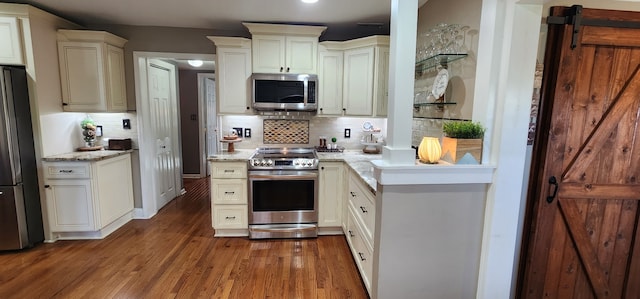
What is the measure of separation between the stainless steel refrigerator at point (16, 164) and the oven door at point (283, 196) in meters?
2.07

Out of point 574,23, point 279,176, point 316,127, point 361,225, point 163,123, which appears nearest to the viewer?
point 574,23

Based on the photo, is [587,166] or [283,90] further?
[283,90]

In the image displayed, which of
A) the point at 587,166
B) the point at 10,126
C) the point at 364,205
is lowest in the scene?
the point at 364,205

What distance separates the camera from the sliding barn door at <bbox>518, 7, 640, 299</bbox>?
1.61m

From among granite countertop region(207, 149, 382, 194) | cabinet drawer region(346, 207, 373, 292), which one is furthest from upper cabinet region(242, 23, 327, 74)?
cabinet drawer region(346, 207, 373, 292)

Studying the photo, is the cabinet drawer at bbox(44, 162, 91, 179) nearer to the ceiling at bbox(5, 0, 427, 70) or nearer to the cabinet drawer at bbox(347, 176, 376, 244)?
the ceiling at bbox(5, 0, 427, 70)

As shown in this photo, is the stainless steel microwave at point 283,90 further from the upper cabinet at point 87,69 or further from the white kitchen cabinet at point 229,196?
the upper cabinet at point 87,69

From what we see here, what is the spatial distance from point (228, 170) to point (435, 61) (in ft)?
7.25

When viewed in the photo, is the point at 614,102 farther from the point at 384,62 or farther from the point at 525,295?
the point at 384,62

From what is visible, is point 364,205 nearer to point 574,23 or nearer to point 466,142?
point 466,142

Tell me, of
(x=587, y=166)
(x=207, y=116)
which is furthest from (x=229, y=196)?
(x=207, y=116)

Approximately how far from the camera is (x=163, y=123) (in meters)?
Result: 4.05

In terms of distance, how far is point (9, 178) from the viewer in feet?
8.75

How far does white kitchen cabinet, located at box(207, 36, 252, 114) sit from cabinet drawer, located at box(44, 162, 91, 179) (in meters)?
1.43
